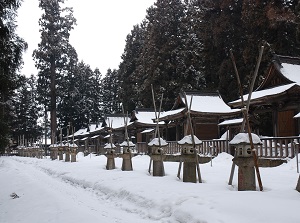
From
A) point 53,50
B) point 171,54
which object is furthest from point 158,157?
point 53,50

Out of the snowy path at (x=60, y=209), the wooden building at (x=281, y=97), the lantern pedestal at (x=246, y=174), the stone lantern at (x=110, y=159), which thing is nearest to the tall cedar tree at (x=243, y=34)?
the wooden building at (x=281, y=97)

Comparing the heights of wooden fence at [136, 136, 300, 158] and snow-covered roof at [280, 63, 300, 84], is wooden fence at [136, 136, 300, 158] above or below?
below

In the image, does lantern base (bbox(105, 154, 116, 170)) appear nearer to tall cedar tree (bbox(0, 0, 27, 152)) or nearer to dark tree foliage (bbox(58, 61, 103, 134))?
tall cedar tree (bbox(0, 0, 27, 152))

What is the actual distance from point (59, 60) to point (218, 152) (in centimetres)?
3501

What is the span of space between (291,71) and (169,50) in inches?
826

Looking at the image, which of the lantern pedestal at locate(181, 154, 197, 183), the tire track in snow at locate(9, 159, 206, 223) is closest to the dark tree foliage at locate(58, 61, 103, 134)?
the tire track in snow at locate(9, 159, 206, 223)

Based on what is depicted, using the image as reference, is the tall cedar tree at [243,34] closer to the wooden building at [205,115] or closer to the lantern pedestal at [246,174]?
the wooden building at [205,115]

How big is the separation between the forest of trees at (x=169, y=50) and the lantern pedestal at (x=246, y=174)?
8.98m

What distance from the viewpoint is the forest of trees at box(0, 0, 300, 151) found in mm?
21406

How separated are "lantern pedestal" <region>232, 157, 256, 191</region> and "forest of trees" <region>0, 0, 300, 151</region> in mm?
8983

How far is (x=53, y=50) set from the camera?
45406mm

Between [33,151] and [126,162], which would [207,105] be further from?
[33,151]

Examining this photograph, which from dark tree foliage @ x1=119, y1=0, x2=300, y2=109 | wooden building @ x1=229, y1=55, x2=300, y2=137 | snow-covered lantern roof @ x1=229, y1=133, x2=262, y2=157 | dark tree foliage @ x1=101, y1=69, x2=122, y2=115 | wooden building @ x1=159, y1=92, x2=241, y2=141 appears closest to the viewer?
snow-covered lantern roof @ x1=229, y1=133, x2=262, y2=157

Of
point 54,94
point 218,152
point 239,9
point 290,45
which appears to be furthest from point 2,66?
point 54,94
